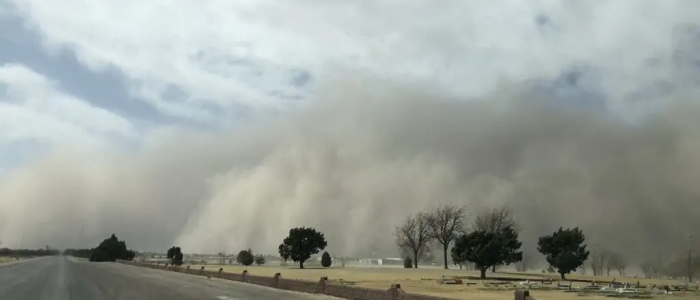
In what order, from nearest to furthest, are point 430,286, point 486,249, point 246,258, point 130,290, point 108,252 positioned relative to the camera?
point 130,290
point 430,286
point 486,249
point 246,258
point 108,252

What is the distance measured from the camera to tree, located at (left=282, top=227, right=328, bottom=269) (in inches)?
4350

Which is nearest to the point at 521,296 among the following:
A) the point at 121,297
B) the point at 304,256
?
the point at 121,297

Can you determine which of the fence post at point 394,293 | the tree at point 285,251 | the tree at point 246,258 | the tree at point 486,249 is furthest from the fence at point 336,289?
the tree at point 246,258

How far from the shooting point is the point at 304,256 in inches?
4368

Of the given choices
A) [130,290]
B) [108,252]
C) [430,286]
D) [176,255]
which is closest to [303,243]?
[176,255]

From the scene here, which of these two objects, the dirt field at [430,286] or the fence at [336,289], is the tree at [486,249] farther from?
the fence at [336,289]

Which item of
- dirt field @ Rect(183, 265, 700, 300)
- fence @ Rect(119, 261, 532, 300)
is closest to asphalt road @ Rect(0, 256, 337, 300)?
fence @ Rect(119, 261, 532, 300)

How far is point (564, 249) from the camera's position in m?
93.0

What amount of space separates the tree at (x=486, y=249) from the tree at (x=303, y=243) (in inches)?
1269

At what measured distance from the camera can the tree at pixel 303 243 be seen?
110500 mm

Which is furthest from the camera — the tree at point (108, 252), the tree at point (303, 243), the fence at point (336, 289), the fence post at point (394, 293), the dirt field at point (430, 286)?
the tree at point (108, 252)

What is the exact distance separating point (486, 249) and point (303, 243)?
40.5m

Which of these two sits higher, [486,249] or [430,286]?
[486,249]

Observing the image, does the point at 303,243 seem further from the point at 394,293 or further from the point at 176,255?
the point at 394,293
